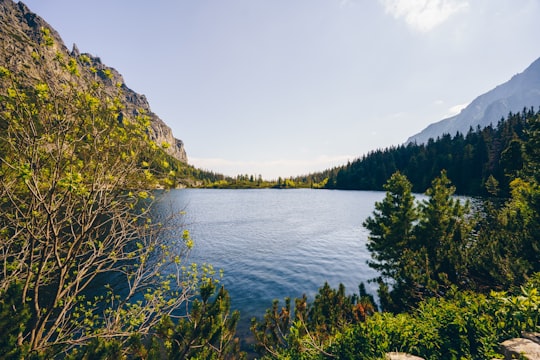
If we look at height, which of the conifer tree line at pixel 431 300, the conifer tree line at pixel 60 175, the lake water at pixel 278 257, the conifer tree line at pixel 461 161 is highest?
the conifer tree line at pixel 461 161

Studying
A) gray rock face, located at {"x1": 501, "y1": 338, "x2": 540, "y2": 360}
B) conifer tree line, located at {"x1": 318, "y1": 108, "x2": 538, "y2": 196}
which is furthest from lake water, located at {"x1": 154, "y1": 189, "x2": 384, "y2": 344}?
conifer tree line, located at {"x1": 318, "y1": 108, "x2": 538, "y2": 196}

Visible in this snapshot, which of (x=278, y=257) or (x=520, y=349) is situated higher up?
(x=520, y=349)

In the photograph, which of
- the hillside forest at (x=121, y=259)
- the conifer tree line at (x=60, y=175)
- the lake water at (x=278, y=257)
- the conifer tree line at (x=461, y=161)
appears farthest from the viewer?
the conifer tree line at (x=461, y=161)

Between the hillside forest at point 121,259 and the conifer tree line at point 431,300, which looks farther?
the conifer tree line at point 431,300

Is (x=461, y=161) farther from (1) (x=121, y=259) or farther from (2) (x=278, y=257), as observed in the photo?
Result: (1) (x=121, y=259)

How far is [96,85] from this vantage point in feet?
18.0

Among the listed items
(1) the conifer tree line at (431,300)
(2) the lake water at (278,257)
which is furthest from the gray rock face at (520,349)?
(2) the lake water at (278,257)

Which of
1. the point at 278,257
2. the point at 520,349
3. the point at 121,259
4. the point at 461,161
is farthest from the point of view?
the point at 461,161

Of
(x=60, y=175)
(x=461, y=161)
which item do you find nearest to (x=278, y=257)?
(x=60, y=175)

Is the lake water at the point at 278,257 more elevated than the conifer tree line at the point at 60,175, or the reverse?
the conifer tree line at the point at 60,175

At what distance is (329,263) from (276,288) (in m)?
10.1

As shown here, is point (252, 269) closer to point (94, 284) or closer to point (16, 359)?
point (94, 284)

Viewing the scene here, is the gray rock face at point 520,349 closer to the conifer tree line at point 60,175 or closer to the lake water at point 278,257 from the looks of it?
the conifer tree line at point 60,175

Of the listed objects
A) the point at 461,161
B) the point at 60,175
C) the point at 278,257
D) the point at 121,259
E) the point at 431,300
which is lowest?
the point at 278,257
